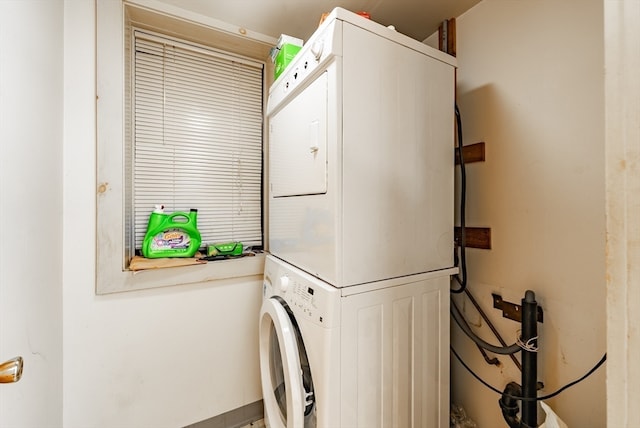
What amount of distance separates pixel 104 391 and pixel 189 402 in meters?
0.42

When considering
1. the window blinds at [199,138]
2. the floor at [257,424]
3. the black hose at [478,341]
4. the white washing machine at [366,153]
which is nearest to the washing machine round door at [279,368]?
the white washing machine at [366,153]

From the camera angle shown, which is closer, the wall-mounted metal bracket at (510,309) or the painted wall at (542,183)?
the painted wall at (542,183)

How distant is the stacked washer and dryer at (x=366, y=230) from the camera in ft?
3.01

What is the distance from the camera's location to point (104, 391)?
134 centimetres

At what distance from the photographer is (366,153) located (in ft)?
3.17

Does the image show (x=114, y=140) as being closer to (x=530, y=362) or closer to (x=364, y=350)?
(x=364, y=350)

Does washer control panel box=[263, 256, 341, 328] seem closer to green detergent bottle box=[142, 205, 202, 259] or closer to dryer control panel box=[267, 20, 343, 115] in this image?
green detergent bottle box=[142, 205, 202, 259]

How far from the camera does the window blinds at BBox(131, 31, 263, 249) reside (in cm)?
156

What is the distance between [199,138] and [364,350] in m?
1.49

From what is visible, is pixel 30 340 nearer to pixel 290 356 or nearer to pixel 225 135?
pixel 290 356

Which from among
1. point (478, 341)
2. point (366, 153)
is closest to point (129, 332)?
point (366, 153)

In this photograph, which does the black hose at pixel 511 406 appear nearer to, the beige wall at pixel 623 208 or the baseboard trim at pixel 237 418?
the beige wall at pixel 623 208

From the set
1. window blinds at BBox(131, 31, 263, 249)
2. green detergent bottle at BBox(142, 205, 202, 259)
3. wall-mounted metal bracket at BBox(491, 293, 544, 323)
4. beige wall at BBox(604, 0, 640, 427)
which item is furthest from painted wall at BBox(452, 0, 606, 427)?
green detergent bottle at BBox(142, 205, 202, 259)

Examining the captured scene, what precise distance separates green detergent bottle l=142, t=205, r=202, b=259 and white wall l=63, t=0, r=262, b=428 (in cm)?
21
